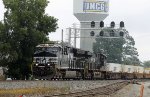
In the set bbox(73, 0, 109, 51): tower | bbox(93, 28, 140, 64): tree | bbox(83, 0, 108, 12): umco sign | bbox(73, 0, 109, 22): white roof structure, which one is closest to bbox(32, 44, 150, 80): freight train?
bbox(73, 0, 109, 51): tower

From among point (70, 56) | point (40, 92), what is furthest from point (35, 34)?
point (40, 92)

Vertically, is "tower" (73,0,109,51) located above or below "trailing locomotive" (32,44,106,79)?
above

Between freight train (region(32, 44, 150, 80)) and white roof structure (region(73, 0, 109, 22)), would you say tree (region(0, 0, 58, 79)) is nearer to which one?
freight train (region(32, 44, 150, 80))

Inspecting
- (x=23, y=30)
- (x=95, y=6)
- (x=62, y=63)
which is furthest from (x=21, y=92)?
(x=95, y=6)

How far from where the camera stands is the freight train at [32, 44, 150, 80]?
41.5 meters

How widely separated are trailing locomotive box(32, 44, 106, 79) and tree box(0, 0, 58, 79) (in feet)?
19.1

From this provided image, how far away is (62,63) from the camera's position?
141 feet

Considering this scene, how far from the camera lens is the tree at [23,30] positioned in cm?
4962

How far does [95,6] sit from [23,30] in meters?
58.7

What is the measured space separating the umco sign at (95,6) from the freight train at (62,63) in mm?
53471

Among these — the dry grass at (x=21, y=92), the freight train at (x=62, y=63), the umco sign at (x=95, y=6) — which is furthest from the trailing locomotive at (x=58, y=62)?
the umco sign at (x=95, y=6)

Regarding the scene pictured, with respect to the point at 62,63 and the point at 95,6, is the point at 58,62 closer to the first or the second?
the point at 62,63

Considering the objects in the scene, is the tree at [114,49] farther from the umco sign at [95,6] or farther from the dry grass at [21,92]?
the dry grass at [21,92]

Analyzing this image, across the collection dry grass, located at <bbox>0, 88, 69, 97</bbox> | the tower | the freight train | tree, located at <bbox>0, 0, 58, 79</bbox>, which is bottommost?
dry grass, located at <bbox>0, 88, 69, 97</bbox>
